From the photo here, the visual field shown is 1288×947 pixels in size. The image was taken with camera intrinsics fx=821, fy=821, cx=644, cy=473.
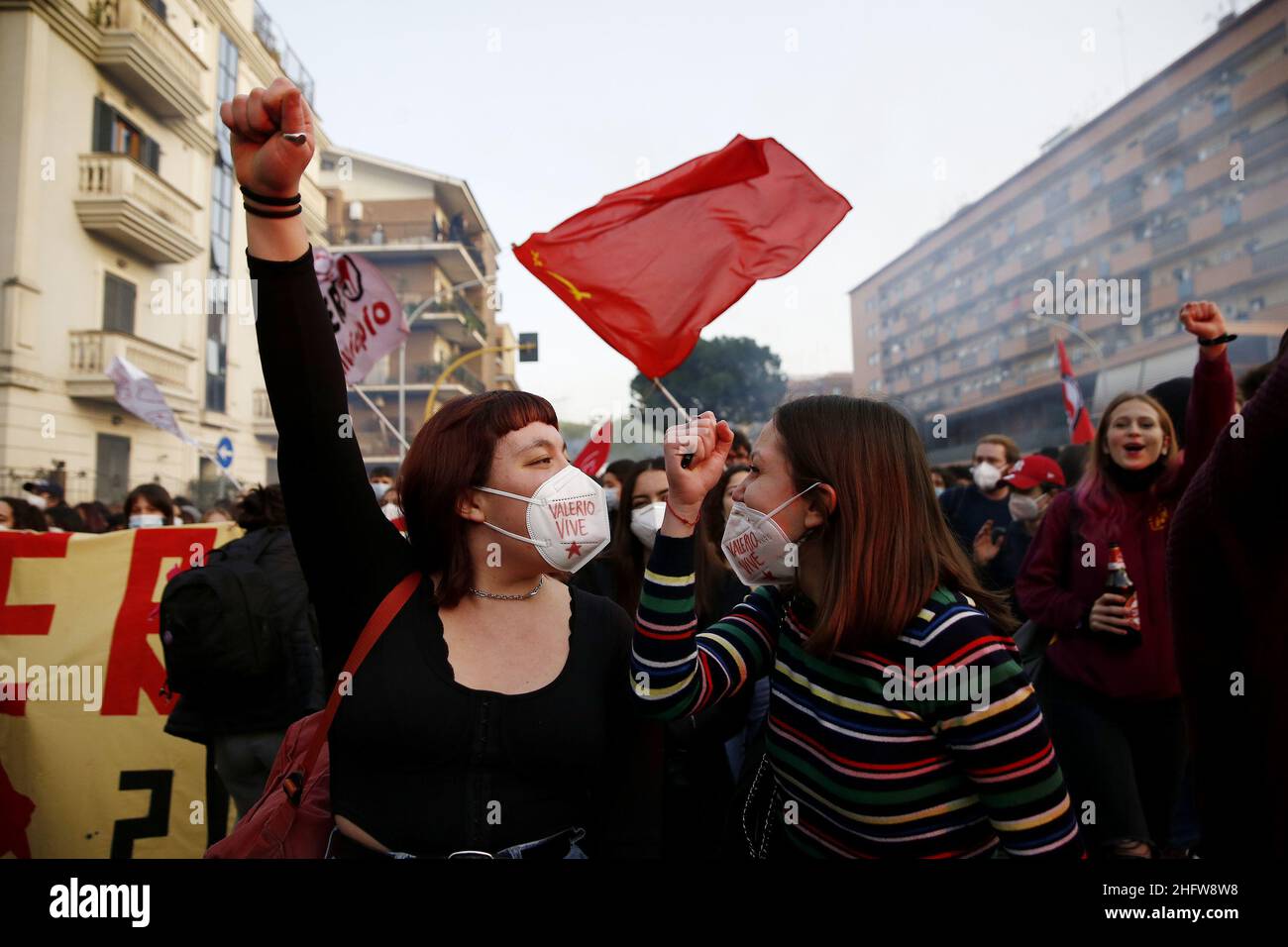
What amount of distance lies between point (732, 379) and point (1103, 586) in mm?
45516

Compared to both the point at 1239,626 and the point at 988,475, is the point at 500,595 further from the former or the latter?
the point at 988,475

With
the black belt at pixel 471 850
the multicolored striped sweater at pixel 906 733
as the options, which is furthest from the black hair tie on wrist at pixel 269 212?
the black belt at pixel 471 850

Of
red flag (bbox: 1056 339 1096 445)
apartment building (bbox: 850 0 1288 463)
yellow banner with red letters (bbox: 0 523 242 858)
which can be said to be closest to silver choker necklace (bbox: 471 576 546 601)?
yellow banner with red letters (bbox: 0 523 242 858)

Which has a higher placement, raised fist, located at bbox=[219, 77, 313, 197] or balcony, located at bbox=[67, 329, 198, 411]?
balcony, located at bbox=[67, 329, 198, 411]

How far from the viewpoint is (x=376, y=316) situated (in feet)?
21.7

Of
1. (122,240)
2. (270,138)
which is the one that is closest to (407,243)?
(122,240)

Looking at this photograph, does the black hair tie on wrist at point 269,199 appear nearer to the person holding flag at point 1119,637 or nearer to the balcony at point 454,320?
the person holding flag at point 1119,637

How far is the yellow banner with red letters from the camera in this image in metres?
3.74

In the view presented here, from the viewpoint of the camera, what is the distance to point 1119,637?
3133 mm

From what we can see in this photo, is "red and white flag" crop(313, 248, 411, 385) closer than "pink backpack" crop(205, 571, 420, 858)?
No

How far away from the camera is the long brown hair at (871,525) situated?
171 centimetres

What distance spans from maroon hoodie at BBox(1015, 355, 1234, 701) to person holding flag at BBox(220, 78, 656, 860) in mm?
2185

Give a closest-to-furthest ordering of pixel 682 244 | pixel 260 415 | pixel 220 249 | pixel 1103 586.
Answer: pixel 682 244 < pixel 1103 586 < pixel 220 249 < pixel 260 415

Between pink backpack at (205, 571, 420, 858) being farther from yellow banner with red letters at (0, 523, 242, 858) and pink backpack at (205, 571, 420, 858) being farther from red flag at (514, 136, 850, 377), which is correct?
yellow banner with red letters at (0, 523, 242, 858)
